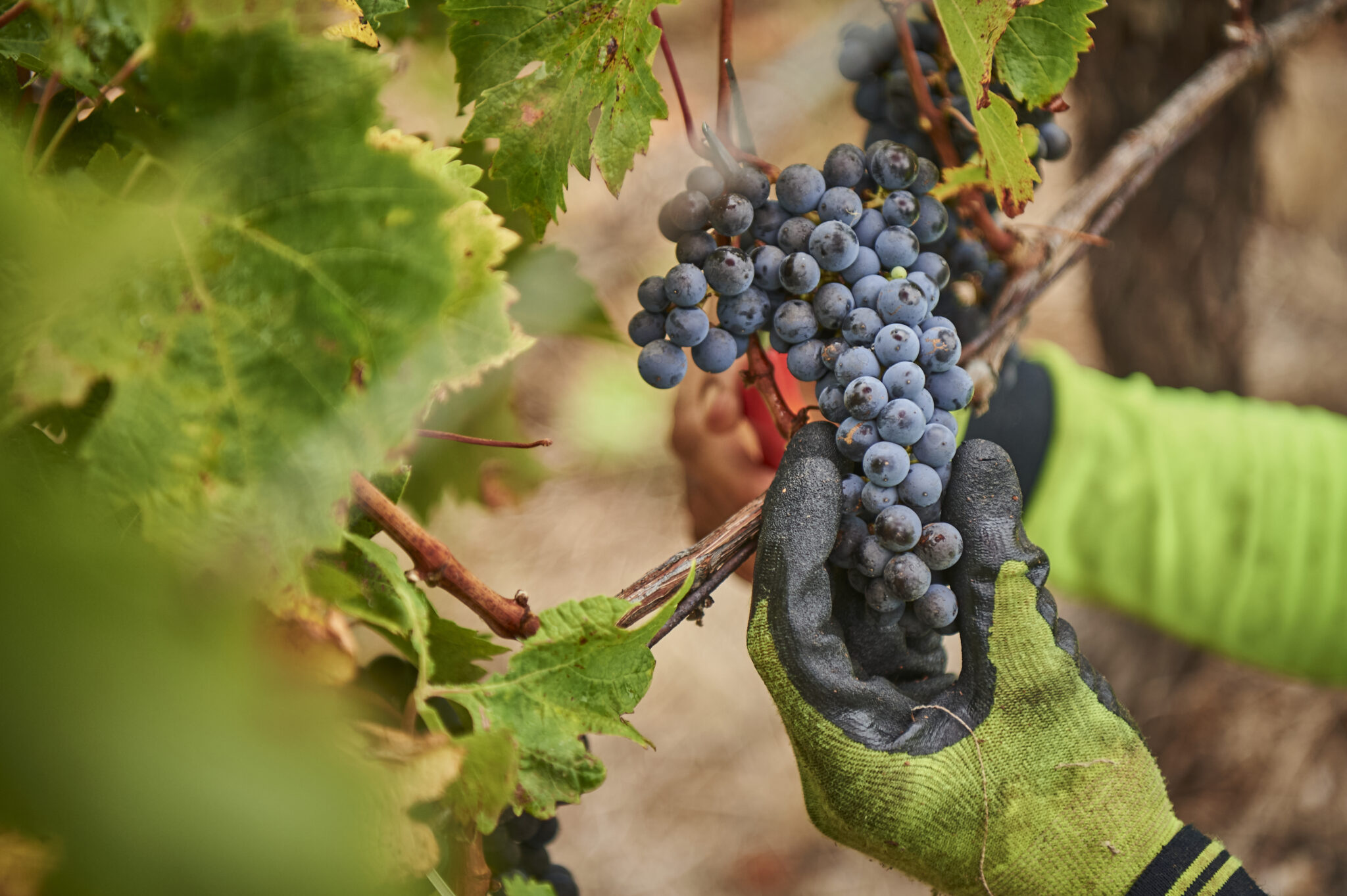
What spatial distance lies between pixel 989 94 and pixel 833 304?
0.50 ft

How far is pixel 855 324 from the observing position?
528 mm

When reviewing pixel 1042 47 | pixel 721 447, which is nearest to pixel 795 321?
pixel 1042 47

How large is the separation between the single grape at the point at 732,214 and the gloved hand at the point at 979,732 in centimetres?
14

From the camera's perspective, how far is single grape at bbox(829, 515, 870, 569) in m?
0.57

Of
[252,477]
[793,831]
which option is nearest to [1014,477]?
[252,477]

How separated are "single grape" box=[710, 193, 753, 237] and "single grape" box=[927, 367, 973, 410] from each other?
15 centimetres

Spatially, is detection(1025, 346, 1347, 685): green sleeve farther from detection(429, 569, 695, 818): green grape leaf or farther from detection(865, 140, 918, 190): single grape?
detection(429, 569, 695, 818): green grape leaf

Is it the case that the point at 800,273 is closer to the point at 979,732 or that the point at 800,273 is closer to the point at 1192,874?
the point at 979,732

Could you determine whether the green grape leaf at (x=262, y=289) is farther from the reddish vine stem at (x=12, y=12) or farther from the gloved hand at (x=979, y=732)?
the gloved hand at (x=979, y=732)

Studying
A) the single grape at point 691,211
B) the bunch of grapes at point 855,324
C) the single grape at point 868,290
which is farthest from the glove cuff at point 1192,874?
the single grape at point 691,211

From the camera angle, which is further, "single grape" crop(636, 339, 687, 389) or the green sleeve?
the green sleeve

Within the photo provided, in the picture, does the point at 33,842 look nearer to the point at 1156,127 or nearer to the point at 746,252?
the point at 746,252

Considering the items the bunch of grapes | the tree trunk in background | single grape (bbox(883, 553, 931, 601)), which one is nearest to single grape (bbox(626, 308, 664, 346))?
the bunch of grapes

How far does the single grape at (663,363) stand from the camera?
56 cm
